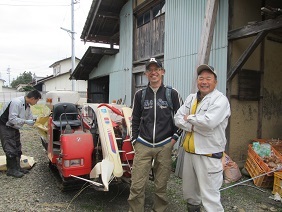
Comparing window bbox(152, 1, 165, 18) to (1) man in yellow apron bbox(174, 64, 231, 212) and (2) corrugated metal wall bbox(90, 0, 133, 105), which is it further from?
(1) man in yellow apron bbox(174, 64, 231, 212)

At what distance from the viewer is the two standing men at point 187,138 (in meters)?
2.85

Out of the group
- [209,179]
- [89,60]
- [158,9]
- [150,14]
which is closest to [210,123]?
[209,179]

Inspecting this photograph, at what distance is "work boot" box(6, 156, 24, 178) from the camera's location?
5.46 m

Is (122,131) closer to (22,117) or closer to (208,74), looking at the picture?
(208,74)

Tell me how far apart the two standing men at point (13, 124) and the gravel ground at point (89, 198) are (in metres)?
0.31

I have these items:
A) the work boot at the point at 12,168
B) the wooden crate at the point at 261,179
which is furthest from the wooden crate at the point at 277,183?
the work boot at the point at 12,168

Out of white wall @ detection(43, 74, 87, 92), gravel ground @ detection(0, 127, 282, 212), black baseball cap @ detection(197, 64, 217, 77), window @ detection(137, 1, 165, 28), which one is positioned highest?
window @ detection(137, 1, 165, 28)

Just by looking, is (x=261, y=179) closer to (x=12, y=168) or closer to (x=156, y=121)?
(x=156, y=121)

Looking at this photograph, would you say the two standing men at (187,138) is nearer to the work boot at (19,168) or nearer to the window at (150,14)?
the work boot at (19,168)

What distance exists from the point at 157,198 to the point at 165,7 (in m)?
6.40

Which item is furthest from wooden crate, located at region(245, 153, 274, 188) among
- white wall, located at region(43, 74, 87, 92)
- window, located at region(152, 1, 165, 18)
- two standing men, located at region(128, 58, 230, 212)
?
white wall, located at region(43, 74, 87, 92)

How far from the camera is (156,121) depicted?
3.29 metres

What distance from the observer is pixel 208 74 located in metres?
2.94

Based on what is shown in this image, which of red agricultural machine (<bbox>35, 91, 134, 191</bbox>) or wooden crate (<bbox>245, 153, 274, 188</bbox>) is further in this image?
wooden crate (<bbox>245, 153, 274, 188</bbox>)
